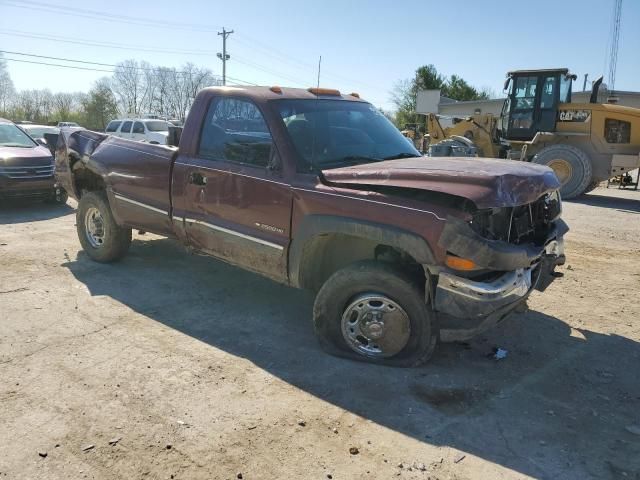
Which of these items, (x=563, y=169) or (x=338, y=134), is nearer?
(x=338, y=134)

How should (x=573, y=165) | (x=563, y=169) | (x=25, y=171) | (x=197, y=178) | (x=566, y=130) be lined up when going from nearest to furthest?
(x=197, y=178), (x=25, y=171), (x=573, y=165), (x=563, y=169), (x=566, y=130)

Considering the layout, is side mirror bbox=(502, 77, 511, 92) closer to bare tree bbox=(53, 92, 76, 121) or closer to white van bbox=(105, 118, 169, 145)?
white van bbox=(105, 118, 169, 145)

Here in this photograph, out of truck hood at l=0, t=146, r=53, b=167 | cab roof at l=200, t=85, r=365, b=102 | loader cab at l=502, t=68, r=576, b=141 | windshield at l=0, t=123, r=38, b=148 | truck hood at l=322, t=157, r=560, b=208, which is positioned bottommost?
truck hood at l=0, t=146, r=53, b=167

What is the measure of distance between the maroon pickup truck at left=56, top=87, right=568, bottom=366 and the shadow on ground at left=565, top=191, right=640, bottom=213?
9341 mm

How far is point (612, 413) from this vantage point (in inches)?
132

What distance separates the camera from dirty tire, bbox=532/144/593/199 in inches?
516

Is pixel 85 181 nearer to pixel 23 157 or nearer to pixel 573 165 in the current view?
pixel 23 157

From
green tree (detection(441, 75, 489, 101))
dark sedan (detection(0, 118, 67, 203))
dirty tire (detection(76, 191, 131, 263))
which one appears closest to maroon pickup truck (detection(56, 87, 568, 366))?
dirty tire (detection(76, 191, 131, 263))

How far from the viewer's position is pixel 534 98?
46.4 ft

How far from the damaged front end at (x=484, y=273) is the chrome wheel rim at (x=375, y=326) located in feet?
0.99

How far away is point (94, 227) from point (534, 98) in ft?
40.0

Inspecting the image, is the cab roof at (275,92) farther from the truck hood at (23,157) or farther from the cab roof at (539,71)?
the cab roof at (539,71)

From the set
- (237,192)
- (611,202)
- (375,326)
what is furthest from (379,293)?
(611,202)

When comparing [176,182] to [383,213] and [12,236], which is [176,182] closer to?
[383,213]
